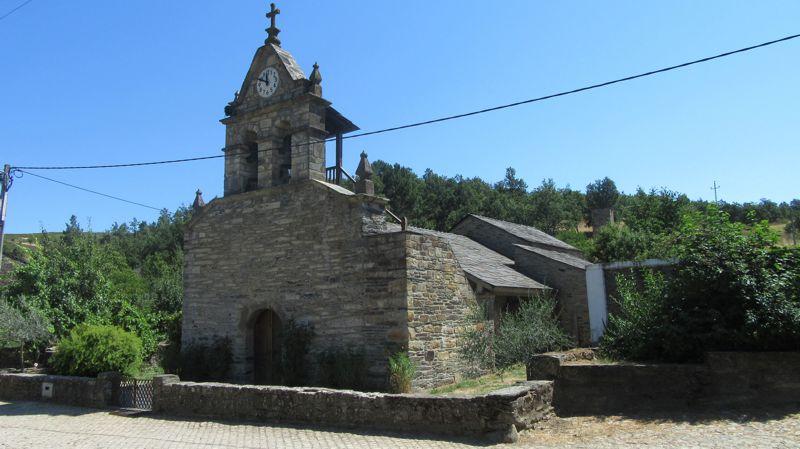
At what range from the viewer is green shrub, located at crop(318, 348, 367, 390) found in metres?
11.8

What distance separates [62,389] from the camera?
475 inches

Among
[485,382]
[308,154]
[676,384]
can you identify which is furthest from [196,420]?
[676,384]

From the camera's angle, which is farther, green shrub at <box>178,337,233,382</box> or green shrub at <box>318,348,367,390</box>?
green shrub at <box>178,337,233,382</box>

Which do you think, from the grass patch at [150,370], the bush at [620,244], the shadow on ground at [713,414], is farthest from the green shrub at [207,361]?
the bush at [620,244]

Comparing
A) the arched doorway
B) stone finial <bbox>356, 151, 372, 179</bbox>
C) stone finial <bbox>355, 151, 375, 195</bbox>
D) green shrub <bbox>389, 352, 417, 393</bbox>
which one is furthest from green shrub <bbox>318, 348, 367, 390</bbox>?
stone finial <bbox>356, 151, 372, 179</bbox>

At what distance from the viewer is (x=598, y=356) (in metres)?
10.1

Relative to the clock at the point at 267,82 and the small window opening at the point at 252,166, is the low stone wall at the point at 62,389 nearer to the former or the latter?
the small window opening at the point at 252,166

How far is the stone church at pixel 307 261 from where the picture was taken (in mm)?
12141

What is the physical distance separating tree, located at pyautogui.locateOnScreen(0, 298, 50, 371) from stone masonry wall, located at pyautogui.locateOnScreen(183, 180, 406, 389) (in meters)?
4.60

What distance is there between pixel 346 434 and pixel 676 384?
195 inches

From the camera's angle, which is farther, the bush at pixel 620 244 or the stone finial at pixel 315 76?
the bush at pixel 620 244

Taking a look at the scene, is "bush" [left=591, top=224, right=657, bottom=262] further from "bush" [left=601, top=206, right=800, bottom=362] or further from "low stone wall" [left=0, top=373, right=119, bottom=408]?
"low stone wall" [left=0, top=373, right=119, bottom=408]

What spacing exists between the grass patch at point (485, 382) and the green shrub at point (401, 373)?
0.81 metres

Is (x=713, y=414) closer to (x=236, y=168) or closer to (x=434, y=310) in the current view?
(x=434, y=310)
